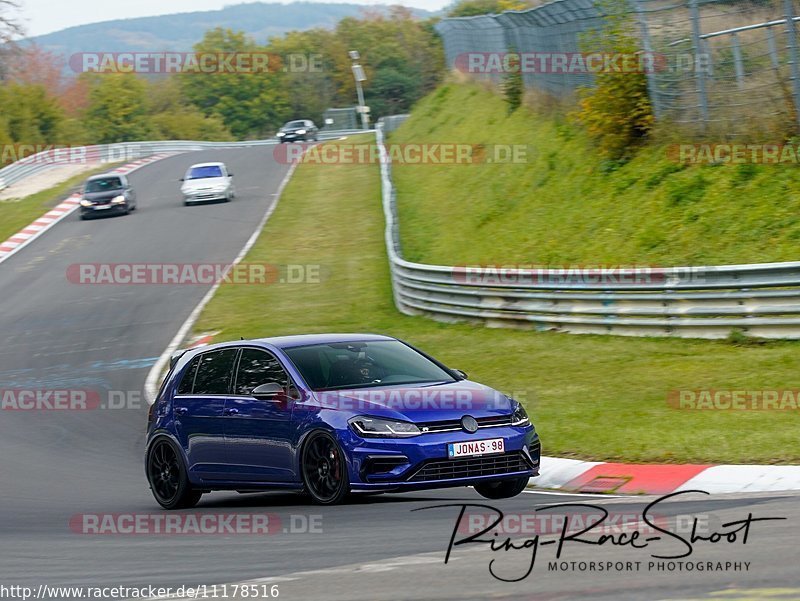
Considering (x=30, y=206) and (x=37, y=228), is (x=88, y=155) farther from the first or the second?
(x=37, y=228)

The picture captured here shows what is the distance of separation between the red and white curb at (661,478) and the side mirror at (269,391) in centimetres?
228

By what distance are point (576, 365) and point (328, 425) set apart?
792cm

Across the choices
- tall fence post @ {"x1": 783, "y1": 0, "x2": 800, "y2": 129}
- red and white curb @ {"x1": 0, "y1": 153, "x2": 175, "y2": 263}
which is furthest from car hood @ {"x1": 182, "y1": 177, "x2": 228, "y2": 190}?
tall fence post @ {"x1": 783, "y1": 0, "x2": 800, "y2": 129}

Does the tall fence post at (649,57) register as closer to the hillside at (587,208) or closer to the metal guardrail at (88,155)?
the hillside at (587,208)

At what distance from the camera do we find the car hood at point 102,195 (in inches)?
1665

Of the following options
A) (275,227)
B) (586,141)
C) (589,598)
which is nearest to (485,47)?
(275,227)

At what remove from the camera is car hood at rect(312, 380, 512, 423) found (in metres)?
9.75

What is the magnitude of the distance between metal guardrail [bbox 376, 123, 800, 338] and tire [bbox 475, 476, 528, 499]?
23.8 ft

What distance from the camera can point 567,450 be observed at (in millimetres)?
11984

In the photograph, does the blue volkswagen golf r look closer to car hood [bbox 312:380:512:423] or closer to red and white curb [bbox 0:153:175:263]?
car hood [bbox 312:380:512:423]

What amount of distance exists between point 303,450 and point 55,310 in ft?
67.6

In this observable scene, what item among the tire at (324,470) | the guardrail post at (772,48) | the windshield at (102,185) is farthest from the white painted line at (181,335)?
the guardrail post at (772,48)

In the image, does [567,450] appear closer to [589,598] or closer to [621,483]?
[621,483]

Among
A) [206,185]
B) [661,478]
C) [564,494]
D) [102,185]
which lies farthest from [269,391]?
[206,185]
